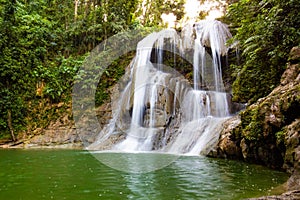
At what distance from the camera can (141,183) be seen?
5.42m

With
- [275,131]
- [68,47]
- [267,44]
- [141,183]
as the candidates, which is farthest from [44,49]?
[275,131]

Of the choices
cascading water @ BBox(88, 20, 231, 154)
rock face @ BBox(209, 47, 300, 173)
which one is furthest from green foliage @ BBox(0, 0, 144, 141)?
rock face @ BBox(209, 47, 300, 173)

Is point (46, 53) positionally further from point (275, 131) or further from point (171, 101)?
point (275, 131)

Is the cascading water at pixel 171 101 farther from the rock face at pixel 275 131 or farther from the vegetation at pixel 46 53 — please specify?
the vegetation at pixel 46 53

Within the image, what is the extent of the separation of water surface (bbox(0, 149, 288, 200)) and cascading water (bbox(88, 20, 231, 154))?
3.87 m

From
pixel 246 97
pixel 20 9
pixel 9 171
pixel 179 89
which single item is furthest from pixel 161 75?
pixel 20 9

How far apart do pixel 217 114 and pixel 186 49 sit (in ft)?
20.3

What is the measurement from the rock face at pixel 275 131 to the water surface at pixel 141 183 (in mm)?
421

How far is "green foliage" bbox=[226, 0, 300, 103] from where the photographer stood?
340 inches

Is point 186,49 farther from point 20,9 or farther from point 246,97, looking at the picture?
point 20,9

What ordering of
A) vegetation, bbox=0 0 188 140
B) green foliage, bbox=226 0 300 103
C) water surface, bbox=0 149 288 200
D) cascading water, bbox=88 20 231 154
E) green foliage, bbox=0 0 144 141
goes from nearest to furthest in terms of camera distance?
water surface, bbox=0 149 288 200 < green foliage, bbox=226 0 300 103 < cascading water, bbox=88 20 231 154 < vegetation, bbox=0 0 188 140 < green foliage, bbox=0 0 144 141

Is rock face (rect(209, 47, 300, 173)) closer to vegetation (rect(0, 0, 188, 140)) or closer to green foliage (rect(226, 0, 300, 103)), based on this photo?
green foliage (rect(226, 0, 300, 103))

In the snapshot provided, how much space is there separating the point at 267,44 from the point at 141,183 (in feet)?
22.6

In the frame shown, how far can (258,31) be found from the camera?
32.3 feet
